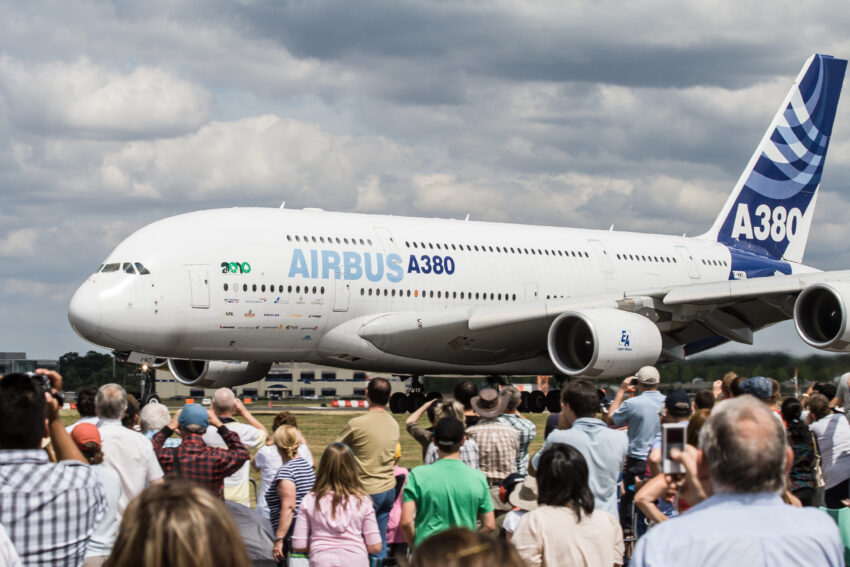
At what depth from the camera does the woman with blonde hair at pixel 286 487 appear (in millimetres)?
6871

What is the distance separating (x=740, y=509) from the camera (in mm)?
3369

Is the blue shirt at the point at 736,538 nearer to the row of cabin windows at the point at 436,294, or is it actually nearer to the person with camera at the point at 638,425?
the person with camera at the point at 638,425

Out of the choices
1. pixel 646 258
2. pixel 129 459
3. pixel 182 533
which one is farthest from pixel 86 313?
pixel 182 533

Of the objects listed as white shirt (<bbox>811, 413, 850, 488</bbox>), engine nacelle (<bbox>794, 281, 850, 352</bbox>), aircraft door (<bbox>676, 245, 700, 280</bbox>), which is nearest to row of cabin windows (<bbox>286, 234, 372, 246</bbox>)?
engine nacelle (<bbox>794, 281, 850, 352</bbox>)

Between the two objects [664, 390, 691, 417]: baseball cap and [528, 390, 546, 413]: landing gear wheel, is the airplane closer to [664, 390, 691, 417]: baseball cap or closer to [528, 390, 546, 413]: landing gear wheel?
[528, 390, 546, 413]: landing gear wheel

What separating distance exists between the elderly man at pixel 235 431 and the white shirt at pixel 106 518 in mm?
1919

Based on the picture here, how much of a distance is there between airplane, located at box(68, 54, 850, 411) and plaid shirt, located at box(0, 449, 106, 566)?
14.1 metres

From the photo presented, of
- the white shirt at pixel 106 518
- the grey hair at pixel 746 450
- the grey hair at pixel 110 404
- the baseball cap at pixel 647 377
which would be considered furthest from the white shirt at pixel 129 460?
the baseball cap at pixel 647 377

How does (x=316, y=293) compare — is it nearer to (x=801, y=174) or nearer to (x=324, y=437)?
(x=324, y=437)

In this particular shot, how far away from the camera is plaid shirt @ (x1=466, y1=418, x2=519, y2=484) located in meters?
7.50

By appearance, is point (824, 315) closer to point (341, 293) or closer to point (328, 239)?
point (341, 293)

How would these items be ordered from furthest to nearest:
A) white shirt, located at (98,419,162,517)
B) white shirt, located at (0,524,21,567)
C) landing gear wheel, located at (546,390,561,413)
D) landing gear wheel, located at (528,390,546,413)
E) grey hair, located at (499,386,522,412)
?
landing gear wheel, located at (528,390,546,413) < landing gear wheel, located at (546,390,561,413) < grey hair, located at (499,386,522,412) < white shirt, located at (98,419,162,517) < white shirt, located at (0,524,21,567)

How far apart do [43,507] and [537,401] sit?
65.9ft

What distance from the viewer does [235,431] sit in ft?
25.7
